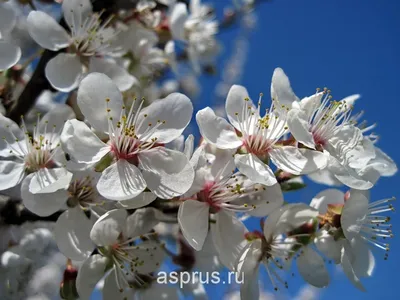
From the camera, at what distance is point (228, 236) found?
1420 millimetres

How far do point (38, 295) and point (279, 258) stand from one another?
2.69ft

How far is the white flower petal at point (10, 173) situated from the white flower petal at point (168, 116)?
0.36 meters

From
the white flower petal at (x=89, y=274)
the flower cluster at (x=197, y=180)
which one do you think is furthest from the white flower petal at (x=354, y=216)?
the white flower petal at (x=89, y=274)

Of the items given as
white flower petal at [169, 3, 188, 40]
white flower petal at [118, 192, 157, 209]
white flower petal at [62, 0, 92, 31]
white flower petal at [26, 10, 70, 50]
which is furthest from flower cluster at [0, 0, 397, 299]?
white flower petal at [169, 3, 188, 40]

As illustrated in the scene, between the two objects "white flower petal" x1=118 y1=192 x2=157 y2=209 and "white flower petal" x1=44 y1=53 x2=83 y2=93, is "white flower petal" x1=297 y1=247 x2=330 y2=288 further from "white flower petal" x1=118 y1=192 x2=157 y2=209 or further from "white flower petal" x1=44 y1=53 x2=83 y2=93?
"white flower petal" x1=44 y1=53 x2=83 y2=93

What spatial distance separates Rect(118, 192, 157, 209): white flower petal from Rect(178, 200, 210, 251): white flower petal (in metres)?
0.09

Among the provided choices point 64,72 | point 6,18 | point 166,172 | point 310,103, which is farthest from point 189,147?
point 6,18

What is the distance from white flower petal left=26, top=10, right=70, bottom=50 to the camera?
1.65 metres

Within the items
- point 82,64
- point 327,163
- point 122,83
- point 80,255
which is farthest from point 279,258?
point 82,64

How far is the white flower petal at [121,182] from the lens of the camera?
1262mm

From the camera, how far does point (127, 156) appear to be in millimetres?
1392

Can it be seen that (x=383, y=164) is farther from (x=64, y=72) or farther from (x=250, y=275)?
(x=64, y=72)

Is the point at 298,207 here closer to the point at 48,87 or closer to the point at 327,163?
the point at 327,163

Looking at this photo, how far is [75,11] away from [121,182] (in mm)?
755
